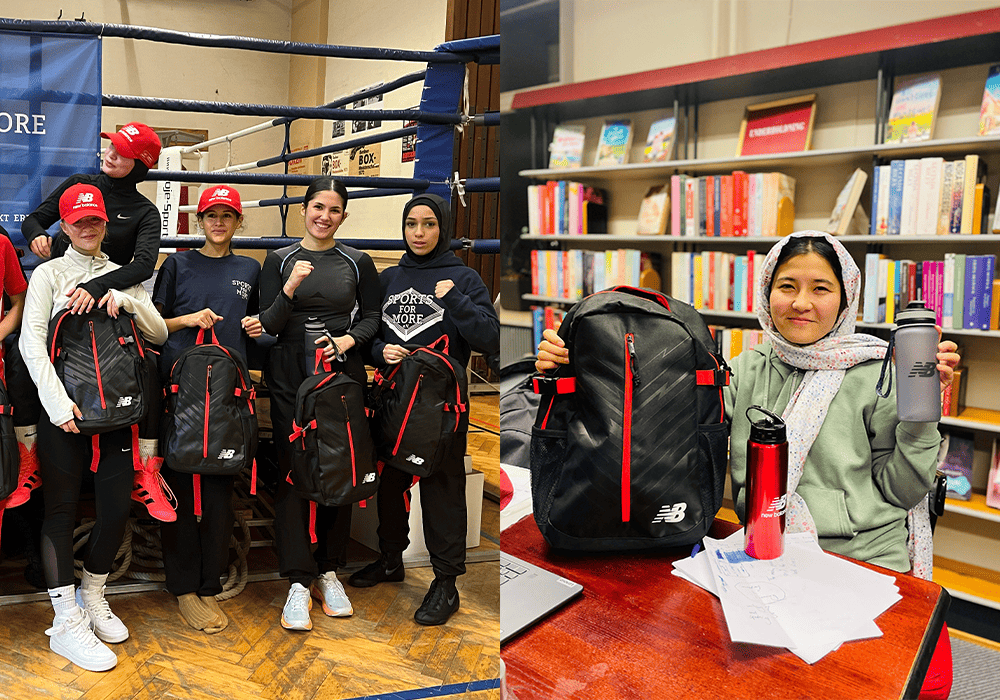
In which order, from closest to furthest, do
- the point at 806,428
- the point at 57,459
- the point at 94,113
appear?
the point at 806,428 → the point at 57,459 → the point at 94,113

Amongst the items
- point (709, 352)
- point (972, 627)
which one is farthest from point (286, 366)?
point (972, 627)

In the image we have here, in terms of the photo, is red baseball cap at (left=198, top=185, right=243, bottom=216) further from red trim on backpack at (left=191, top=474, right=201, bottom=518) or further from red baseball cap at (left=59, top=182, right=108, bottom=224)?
red trim on backpack at (left=191, top=474, right=201, bottom=518)

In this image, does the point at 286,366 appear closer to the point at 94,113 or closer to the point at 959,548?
the point at 94,113

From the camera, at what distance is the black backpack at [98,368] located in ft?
5.28

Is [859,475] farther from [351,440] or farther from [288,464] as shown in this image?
[288,464]

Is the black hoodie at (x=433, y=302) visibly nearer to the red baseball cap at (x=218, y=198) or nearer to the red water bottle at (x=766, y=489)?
the red baseball cap at (x=218, y=198)

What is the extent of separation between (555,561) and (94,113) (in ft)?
5.82

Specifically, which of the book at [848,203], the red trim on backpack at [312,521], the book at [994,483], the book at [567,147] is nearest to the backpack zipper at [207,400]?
the red trim on backpack at [312,521]

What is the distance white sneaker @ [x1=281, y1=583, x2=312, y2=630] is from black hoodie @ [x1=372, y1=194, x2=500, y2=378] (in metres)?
0.66

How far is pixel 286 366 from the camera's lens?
1.82 m

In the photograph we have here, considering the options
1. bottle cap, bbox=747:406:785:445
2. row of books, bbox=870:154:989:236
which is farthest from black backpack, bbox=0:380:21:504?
row of books, bbox=870:154:989:236

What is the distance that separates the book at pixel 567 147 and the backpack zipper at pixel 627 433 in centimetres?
96

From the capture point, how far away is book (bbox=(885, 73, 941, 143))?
6.08ft

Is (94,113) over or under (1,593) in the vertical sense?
over
